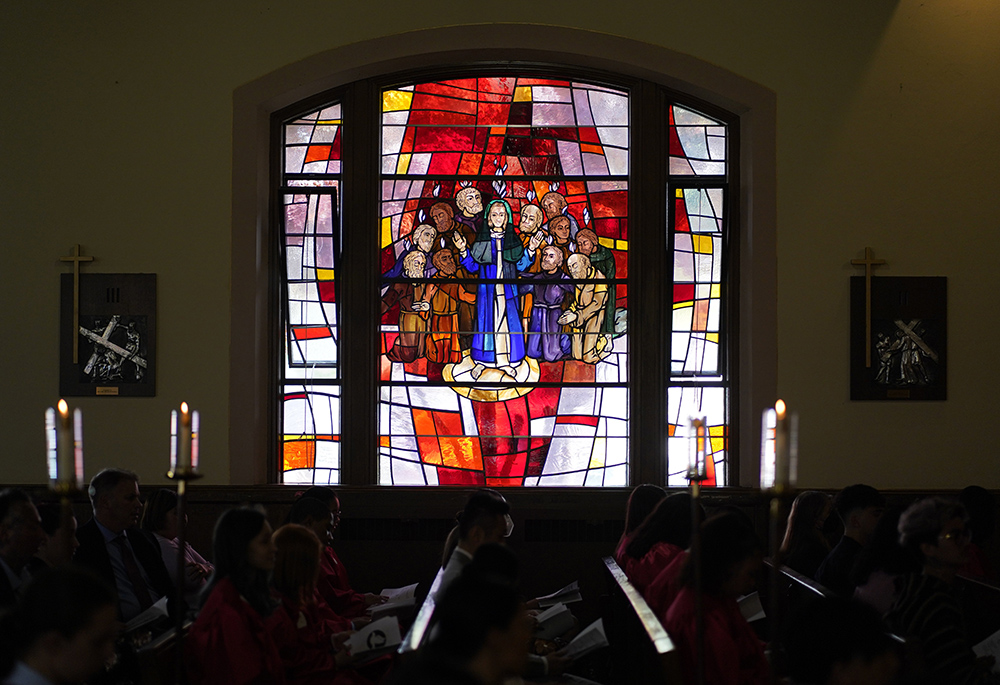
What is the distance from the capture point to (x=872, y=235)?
20.6 feet

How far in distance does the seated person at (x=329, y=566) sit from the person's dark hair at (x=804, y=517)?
7.45 ft

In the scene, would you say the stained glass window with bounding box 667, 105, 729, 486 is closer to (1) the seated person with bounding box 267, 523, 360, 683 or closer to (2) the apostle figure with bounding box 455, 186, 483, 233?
(2) the apostle figure with bounding box 455, 186, 483, 233

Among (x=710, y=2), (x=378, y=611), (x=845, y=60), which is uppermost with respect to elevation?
(x=710, y=2)

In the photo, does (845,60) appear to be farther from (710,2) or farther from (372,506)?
(372,506)

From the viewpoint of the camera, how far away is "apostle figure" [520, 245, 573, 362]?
6633 millimetres

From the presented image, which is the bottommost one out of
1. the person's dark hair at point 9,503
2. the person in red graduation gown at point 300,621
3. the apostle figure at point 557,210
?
the person in red graduation gown at point 300,621

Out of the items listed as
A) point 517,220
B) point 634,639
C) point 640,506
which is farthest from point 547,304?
point 634,639

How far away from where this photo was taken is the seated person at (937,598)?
3.23 meters

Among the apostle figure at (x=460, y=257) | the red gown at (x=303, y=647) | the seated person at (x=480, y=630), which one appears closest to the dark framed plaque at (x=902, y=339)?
the apostle figure at (x=460, y=257)

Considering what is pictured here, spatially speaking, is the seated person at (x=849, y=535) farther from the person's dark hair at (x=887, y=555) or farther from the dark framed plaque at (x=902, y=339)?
the dark framed plaque at (x=902, y=339)

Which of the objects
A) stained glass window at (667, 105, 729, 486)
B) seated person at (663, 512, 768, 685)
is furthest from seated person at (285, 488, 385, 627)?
stained glass window at (667, 105, 729, 486)

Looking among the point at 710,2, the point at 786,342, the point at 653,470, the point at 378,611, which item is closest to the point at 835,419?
the point at 786,342

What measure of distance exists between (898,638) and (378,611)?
2.39 meters

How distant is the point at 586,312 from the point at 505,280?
0.62m
